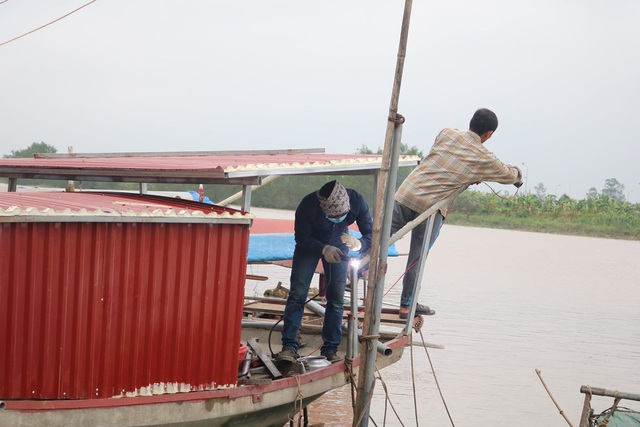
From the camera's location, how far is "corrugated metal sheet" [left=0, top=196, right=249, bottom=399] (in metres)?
5.46

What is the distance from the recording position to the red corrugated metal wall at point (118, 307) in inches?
215

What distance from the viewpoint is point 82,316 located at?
222 inches

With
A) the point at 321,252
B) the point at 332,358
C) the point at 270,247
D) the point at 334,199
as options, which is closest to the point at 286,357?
the point at 332,358

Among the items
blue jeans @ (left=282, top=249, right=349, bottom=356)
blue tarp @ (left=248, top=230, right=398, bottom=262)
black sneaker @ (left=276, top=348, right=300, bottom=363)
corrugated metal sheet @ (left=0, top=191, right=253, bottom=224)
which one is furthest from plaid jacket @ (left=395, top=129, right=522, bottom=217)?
blue tarp @ (left=248, top=230, right=398, bottom=262)

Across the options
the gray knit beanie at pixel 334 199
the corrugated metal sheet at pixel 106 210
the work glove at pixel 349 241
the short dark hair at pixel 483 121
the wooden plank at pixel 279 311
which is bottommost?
the wooden plank at pixel 279 311

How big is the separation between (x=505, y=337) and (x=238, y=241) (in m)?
12.5

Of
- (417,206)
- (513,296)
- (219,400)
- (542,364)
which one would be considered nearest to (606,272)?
(513,296)

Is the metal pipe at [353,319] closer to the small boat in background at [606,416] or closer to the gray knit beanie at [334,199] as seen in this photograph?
the gray knit beanie at [334,199]

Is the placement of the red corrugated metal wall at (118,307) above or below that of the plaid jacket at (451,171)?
below

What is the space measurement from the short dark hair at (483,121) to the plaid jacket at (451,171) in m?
0.09

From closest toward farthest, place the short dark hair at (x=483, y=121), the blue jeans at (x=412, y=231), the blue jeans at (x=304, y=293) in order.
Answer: the blue jeans at (x=304, y=293)
the short dark hair at (x=483, y=121)
the blue jeans at (x=412, y=231)

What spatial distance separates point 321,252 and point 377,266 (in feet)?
2.22

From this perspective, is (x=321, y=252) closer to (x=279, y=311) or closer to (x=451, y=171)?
(x=451, y=171)

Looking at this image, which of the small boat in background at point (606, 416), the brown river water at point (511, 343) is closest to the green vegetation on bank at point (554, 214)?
the brown river water at point (511, 343)
